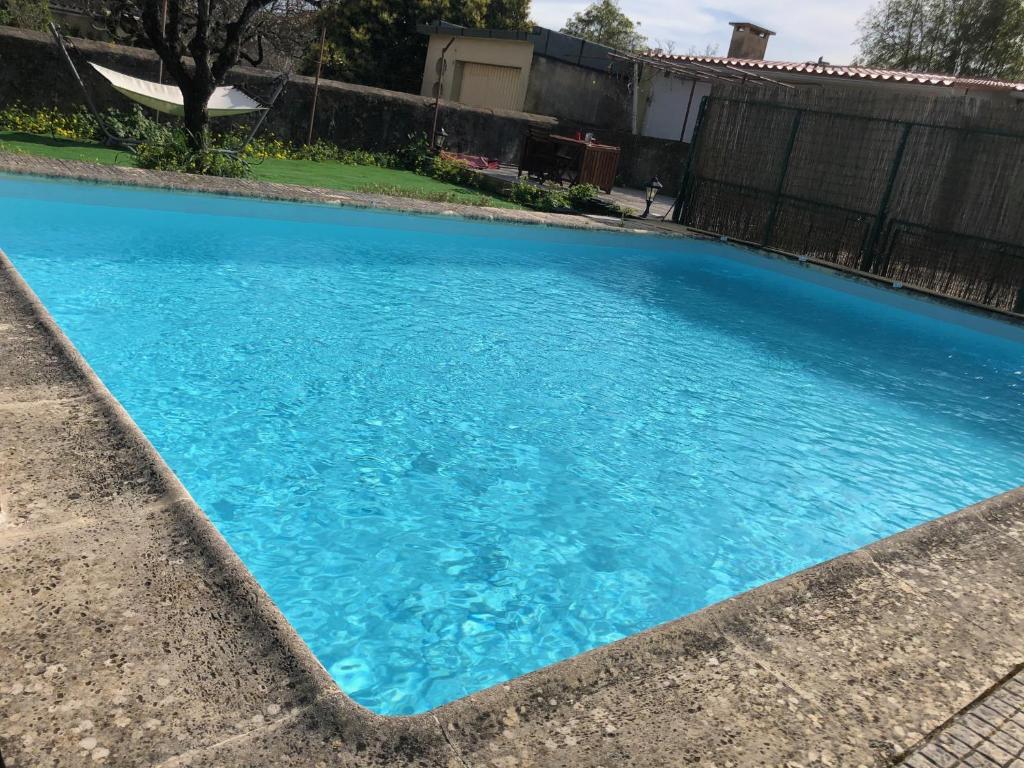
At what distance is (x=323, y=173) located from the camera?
11625mm

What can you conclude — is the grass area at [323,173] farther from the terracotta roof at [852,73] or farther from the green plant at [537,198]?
the terracotta roof at [852,73]

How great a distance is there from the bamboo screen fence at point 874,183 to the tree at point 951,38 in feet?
74.9

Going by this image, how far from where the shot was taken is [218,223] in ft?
27.3

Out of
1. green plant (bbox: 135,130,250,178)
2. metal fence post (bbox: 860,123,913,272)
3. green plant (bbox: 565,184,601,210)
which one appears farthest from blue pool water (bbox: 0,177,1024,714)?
green plant (bbox: 565,184,601,210)

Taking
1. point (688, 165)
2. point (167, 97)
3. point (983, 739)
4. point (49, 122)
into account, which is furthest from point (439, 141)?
point (983, 739)

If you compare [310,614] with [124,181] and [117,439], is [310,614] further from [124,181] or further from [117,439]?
[124,181]

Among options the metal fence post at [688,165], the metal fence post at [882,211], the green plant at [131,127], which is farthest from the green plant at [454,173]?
the metal fence post at [882,211]

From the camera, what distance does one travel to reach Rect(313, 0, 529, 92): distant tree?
2177cm

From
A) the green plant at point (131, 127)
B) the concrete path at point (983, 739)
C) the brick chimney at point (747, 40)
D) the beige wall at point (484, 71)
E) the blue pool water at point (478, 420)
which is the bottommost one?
the blue pool water at point (478, 420)

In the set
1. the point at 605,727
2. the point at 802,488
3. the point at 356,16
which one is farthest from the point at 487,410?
the point at 356,16

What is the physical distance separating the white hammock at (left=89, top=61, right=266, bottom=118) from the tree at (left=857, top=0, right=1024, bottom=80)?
2810 centimetres

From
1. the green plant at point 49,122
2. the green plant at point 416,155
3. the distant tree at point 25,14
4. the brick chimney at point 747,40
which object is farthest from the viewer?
the brick chimney at point 747,40

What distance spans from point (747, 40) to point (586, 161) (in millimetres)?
11208

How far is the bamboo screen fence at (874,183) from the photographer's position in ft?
30.2
